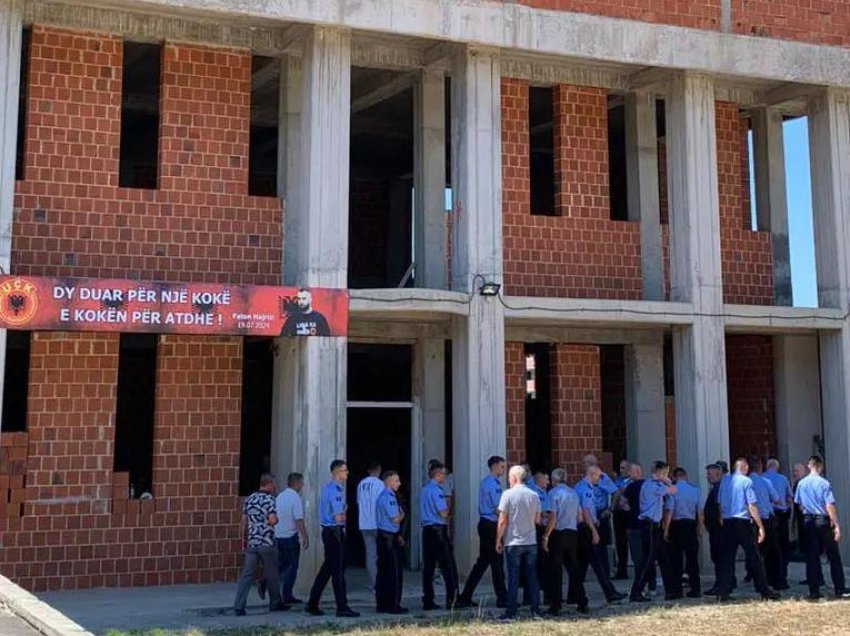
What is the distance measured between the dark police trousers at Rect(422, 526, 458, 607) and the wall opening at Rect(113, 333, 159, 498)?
7.12 meters

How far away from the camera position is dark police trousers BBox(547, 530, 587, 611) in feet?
38.4

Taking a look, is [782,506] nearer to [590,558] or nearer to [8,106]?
[590,558]

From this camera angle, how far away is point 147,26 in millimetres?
13977

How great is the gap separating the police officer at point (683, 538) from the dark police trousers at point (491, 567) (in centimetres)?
206

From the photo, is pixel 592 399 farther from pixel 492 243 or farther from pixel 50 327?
pixel 50 327

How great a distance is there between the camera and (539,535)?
12.2 m

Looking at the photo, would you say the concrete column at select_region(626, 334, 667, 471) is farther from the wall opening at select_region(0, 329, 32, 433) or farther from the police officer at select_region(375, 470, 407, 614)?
the wall opening at select_region(0, 329, 32, 433)

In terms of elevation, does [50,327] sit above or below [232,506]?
above

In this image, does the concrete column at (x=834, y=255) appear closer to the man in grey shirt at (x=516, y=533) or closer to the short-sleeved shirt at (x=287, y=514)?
the man in grey shirt at (x=516, y=533)

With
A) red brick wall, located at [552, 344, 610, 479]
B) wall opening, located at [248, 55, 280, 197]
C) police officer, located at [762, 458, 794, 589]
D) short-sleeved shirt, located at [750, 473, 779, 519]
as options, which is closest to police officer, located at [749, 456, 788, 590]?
short-sleeved shirt, located at [750, 473, 779, 519]

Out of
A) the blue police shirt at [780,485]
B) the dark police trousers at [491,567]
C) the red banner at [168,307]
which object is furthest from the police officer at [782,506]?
the red banner at [168,307]

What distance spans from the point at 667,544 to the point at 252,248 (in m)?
6.34

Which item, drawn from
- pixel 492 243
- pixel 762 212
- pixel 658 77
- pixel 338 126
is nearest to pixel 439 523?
pixel 492 243

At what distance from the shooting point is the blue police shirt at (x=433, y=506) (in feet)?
38.9
